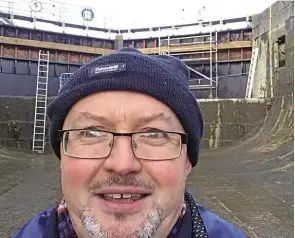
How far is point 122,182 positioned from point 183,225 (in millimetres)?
316

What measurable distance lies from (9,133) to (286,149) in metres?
8.20

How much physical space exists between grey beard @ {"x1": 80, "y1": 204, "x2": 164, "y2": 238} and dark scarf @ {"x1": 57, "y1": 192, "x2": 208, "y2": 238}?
131 millimetres

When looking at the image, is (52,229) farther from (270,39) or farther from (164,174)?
(270,39)

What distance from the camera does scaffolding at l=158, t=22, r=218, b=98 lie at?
12.3 metres

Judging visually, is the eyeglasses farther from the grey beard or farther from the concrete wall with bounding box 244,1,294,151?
the concrete wall with bounding box 244,1,294,151

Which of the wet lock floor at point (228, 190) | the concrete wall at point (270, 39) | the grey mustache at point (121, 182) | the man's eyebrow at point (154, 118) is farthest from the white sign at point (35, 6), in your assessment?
the grey mustache at point (121, 182)

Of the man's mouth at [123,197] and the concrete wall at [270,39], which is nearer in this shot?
the man's mouth at [123,197]

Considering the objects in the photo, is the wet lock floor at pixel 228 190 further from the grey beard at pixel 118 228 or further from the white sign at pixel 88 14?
the white sign at pixel 88 14

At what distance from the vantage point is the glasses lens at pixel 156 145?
111cm

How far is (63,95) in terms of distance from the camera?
1.27 m

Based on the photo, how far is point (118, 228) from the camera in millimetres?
1029

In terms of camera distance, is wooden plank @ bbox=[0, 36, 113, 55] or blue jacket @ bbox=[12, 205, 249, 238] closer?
blue jacket @ bbox=[12, 205, 249, 238]

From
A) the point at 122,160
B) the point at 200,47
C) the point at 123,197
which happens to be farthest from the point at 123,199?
the point at 200,47

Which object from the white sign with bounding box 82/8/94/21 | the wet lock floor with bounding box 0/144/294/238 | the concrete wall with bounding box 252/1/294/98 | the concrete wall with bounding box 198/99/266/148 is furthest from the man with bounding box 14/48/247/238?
the white sign with bounding box 82/8/94/21
